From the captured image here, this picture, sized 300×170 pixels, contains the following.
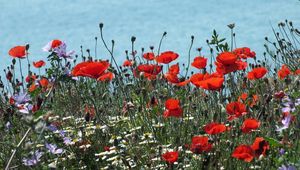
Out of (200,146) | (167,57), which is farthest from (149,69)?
(200,146)

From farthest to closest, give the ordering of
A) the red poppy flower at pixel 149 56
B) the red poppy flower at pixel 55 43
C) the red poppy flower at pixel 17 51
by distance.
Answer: the red poppy flower at pixel 149 56
the red poppy flower at pixel 17 51
the red poppy flower at pixel 55 43

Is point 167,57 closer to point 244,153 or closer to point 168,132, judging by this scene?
point 168,132

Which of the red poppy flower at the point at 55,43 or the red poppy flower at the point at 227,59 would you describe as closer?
the red poppy flower at the point at 227,59

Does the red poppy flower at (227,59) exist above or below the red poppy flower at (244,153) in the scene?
above

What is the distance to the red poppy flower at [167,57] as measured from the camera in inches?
210

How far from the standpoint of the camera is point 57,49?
14.4ft

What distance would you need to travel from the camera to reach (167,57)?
5.35 m

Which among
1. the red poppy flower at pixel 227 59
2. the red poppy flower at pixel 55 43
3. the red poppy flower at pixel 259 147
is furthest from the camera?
the red poppy flower at pixel 55 43

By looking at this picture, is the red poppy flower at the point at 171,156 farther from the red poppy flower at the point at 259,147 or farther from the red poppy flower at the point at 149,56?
the red poppy flower at the point at 149,56

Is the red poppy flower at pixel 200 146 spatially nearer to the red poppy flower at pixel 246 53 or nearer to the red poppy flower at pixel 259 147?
the red poppy flower at pixel 259 147

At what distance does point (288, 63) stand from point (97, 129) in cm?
425

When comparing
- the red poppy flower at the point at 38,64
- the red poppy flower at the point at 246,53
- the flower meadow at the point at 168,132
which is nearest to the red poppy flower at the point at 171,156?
the flower meadow at the point at 168,132

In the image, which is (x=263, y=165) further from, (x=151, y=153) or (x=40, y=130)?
(x=40, y=130)

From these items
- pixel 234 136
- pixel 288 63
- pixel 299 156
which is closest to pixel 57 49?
pixel 234 136
